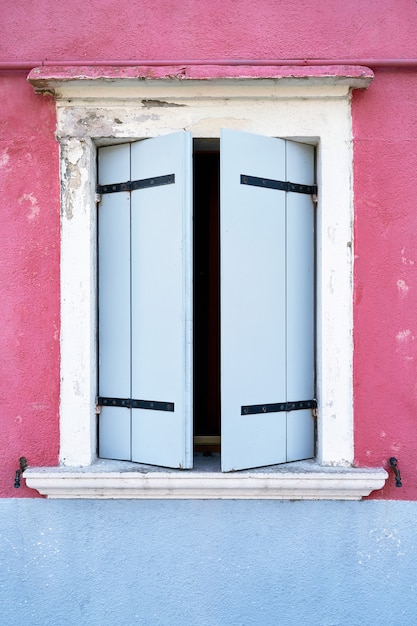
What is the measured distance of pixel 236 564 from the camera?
3.11 meters

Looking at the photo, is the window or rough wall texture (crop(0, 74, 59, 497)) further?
rough wall texture (crop(0, 74, 59, 497))

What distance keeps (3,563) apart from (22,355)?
1.16m

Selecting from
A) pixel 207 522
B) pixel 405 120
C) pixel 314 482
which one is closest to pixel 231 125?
pixel 405 120

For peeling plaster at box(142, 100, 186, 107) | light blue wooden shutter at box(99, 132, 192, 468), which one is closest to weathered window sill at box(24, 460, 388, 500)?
light blue wooden shutter at box(99, 132, 192, 468)

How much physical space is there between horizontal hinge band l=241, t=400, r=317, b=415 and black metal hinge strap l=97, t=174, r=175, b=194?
1293 mm

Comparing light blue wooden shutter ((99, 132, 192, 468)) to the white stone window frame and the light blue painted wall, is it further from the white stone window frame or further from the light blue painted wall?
the light blue painted wall

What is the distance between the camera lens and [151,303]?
3121 millimetres

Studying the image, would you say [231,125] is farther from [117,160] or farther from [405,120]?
[405,120]

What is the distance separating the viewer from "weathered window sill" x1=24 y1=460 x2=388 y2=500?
302 centimetres

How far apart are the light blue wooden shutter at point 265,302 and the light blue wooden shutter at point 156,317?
0.69 ft

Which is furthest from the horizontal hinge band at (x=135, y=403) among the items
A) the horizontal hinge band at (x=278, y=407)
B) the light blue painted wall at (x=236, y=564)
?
the light blue painted wall at (x=236, y=564)

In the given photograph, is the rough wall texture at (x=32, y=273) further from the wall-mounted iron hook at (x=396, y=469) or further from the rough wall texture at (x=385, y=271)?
the wall-mounted iron hook at (x=396, y=469)

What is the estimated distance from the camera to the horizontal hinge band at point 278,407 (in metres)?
3.08

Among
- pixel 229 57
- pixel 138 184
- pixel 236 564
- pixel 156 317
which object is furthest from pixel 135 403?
pixel 229 57
